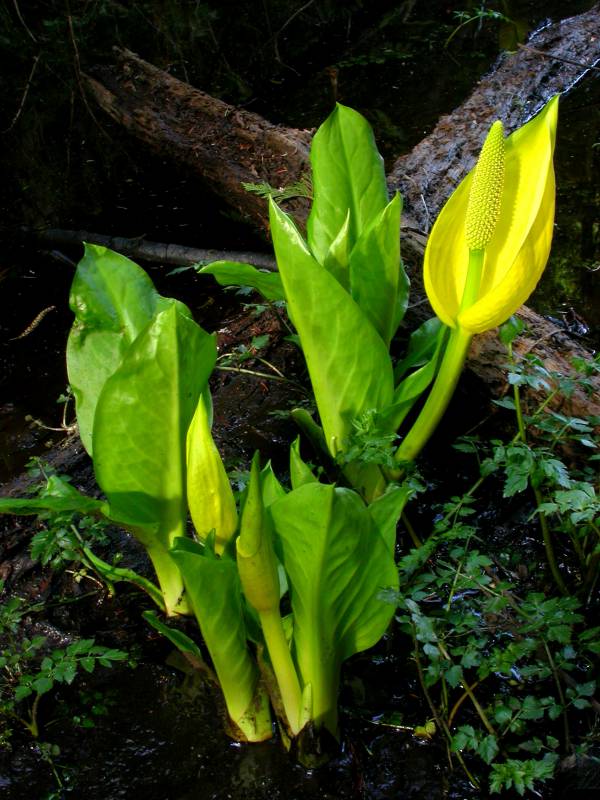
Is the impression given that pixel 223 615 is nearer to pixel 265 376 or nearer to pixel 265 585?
pixel 265 585

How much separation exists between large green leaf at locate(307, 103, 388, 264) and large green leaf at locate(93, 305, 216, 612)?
2.18 ft

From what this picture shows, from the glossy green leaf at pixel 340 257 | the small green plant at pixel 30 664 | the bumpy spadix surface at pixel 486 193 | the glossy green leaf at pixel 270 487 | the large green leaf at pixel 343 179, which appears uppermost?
the bumpy spadix surface at pixel 486 193

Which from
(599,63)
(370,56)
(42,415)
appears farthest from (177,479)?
(370,56)

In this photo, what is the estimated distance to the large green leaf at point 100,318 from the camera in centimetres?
197

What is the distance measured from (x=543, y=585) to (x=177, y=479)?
36.8 inches

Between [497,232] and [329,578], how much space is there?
936 mm

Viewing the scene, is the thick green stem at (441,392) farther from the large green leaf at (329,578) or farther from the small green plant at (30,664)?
the small green plant at (30,664)

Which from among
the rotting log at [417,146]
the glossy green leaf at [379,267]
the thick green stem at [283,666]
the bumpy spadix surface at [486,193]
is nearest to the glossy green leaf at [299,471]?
the thick green stem at [283,666]

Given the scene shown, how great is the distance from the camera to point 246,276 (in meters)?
2.32

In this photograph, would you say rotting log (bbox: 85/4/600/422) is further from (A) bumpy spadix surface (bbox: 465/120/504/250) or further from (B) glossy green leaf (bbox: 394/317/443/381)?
(A) bumpy spadix surface (bbox: 465/120/504/250)

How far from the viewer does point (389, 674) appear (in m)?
1.92

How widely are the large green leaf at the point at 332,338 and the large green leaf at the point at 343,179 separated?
0.95 ft

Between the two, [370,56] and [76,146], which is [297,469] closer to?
[76,146]

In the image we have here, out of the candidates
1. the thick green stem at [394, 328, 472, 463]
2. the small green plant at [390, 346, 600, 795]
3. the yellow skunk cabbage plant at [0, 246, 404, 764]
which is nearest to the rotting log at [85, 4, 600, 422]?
the thick green stem at [394, 328, 472, 463]
